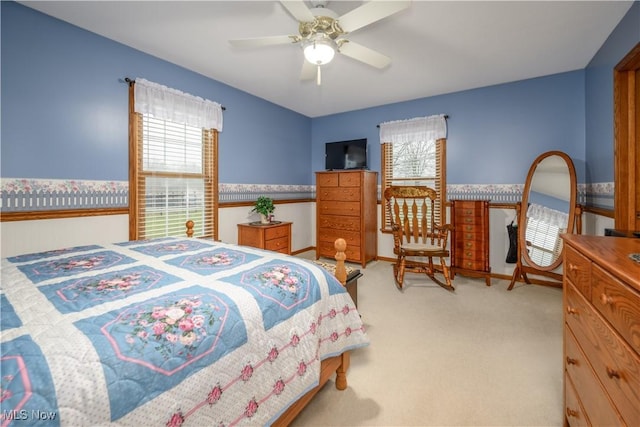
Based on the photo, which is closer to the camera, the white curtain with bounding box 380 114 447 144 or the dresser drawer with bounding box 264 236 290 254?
the dresser drawer with bounding box 264 236 290 254

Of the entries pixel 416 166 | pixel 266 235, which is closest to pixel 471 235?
pixel 416 166

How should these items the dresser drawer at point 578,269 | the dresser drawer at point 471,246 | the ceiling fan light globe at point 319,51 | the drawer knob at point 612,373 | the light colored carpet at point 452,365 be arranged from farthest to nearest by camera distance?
the dresser drawer at point 471,246, the ceiling fan light globe at point 319,51, the light colored carpet at point 452,365, the dresser drawer at point 578,269, the drawer knob at point 612,373

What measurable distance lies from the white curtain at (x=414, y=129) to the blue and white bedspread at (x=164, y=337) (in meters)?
3.21

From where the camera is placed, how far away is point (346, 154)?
14.8ft

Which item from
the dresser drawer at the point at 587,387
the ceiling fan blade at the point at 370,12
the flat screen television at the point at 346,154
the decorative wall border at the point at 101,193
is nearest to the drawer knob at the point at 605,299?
the dresser drawer at the point at 587,387

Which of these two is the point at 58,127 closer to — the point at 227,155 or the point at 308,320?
the point at 227,155

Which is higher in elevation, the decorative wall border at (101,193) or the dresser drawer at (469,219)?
the decorative wall border at (101,193)

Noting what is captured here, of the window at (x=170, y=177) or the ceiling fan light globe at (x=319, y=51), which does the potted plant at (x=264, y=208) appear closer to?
the window at (x=170, y=177)

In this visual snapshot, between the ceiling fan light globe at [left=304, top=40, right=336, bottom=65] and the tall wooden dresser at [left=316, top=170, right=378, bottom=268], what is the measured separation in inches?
86.4

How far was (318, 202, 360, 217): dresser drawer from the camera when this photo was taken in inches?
161

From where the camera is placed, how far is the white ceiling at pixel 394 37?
2.11 metres

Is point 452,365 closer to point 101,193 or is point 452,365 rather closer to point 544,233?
point 544,233

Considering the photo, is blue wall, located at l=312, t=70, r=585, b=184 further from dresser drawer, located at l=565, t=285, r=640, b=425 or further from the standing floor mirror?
dresser drawer, located at l=565, t=285, r=640, b=425

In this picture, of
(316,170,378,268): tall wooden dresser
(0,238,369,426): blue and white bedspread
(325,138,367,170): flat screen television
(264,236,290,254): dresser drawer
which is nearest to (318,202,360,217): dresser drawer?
(316,170,378,268): tall wooden dresser
